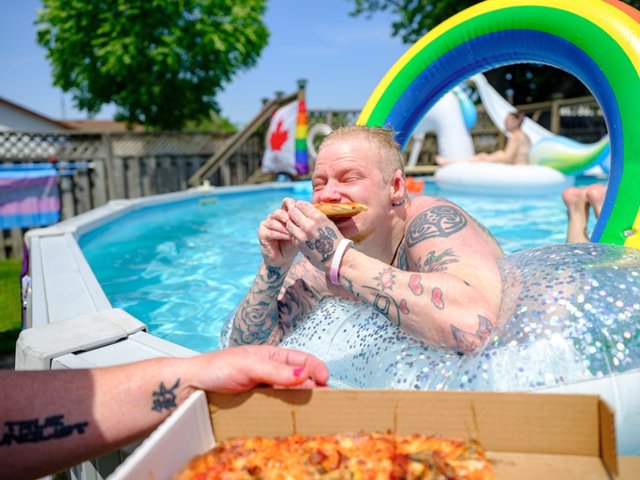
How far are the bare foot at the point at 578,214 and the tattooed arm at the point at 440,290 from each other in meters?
2.54

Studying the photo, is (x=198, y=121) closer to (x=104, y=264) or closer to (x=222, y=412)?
(x=104, y=264)

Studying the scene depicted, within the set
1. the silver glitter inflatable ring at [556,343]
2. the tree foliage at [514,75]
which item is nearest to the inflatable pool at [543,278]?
the silver glitter inflatable ring at [556,343]

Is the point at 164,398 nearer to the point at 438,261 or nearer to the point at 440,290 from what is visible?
the point at 440,290

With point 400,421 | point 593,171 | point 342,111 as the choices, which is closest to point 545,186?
point 593,171

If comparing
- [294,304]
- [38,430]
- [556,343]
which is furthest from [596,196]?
[38,430]

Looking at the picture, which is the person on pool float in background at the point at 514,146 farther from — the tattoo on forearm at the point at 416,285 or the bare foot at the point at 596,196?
the tattoo on forearm at the point at 416,285

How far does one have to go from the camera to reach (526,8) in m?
2.84

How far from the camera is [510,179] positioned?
9.23 meters

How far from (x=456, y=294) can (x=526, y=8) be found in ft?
6.35

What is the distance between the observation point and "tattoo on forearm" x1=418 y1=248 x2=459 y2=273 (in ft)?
6.22

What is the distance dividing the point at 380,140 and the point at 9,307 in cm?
412

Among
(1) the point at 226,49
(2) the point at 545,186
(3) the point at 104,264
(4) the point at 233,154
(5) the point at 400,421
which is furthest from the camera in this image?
(1) the point at 226,49

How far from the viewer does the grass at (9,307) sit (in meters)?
3.93

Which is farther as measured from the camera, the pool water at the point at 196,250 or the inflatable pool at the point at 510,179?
the inflatable pool at the point at 510,179
